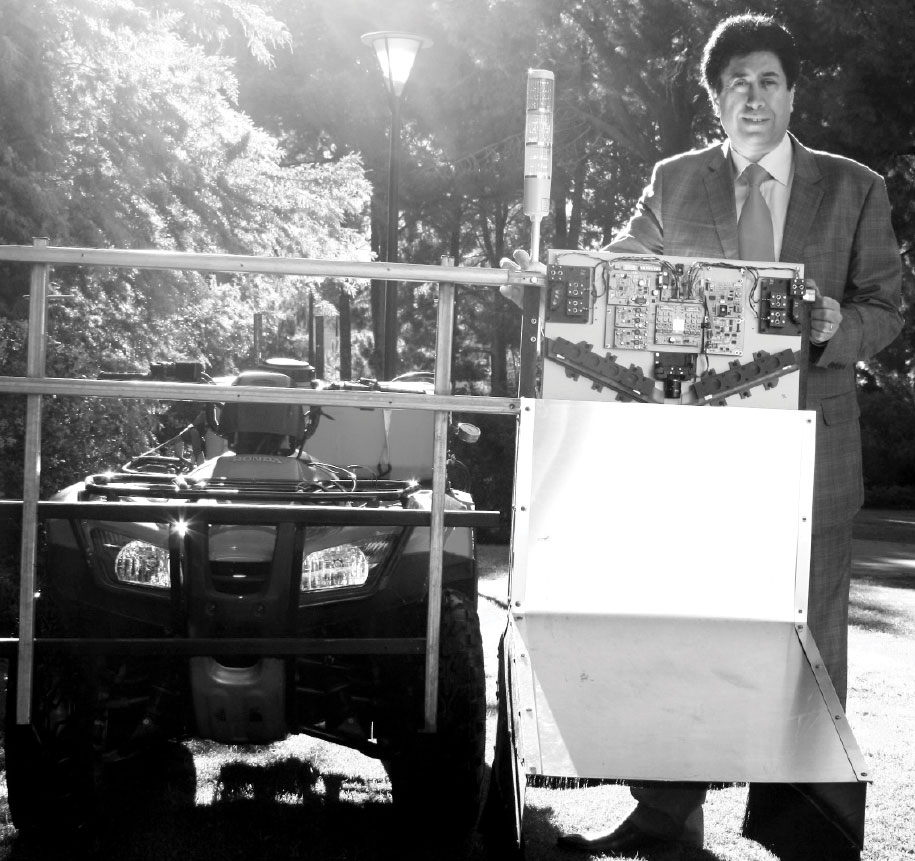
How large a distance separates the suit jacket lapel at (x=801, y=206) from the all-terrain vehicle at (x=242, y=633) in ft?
3.77

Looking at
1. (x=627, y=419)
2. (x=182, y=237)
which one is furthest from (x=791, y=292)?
(x=182, y=237)

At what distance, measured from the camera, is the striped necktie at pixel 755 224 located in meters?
3.66

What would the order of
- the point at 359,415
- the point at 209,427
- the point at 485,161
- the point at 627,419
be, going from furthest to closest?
the point at 485,161 < the point at 359,415 < the point at 209,427 < the point at 627,419

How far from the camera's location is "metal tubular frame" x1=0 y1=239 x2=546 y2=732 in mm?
3281

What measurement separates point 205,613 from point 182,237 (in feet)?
24.2

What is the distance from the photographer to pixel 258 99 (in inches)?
906

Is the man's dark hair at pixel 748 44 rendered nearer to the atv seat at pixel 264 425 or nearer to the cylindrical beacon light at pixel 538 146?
the cylindrical beacon light at pixel 538 146

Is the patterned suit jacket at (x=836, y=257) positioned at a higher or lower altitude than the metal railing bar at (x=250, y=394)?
higher

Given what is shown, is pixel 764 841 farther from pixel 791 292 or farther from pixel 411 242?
pixel 411 242

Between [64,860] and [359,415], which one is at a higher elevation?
[359,415]

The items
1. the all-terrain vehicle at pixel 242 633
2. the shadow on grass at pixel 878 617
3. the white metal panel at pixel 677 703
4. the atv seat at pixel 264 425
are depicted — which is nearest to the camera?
the white metal panel at pixel 677 703

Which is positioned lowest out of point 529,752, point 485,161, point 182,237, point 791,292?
point 529,752

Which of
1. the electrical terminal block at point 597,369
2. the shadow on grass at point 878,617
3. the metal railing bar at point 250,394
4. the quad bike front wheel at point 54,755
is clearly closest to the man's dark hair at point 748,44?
the electrical terminal block at point 597,369

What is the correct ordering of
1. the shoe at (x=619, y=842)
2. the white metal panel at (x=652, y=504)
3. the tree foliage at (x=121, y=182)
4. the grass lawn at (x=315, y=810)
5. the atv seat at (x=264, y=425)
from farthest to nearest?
the tree foliage at (x=121, y=182), the atv seat at (x=264, y=425), the grass lawn at (x=315, y=810), the shoe at (x=619, y=842), the white metal panel at (x=652, y=504)
